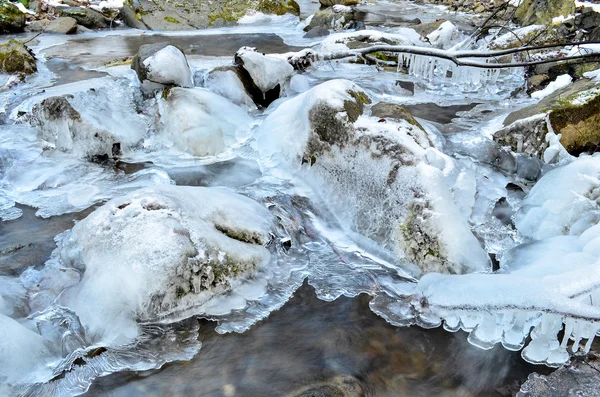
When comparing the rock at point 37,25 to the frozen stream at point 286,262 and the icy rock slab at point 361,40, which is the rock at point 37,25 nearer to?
the icy rock slab at point 361,40

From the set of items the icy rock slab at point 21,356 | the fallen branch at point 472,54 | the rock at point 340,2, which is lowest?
the icy rock slab at point 21,356

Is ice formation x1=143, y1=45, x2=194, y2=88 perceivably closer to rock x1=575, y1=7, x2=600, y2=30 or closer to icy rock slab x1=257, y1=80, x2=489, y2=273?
icy rock slab x1=257, y1=80, x2=489, y2=273

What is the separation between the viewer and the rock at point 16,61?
848 cm

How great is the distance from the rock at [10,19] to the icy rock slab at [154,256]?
41.3 ft

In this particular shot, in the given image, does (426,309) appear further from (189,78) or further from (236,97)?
(189,78)

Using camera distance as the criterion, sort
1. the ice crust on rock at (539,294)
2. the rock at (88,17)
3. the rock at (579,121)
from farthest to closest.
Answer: the rock at (88,17) → the rock at (579,121) → the ice crust on rock at (539,294)

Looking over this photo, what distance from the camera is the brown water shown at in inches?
109

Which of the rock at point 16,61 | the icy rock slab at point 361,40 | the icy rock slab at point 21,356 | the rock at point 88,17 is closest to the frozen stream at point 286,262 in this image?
the icy rock slab at point 21,356

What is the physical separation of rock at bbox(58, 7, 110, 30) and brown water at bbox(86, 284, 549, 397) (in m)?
14.2

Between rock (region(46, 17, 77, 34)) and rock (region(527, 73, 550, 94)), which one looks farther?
rock (region(46, 17, 77, 34))

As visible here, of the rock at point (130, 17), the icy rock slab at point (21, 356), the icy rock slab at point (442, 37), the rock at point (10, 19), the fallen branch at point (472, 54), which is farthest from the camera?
the rock at point (130, 17)

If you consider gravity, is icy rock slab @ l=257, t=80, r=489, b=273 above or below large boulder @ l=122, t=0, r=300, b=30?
below

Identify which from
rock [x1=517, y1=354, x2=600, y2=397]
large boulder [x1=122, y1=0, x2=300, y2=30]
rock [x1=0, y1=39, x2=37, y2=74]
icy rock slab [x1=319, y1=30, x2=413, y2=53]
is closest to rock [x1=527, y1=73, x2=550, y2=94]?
icy rock slab [x1=319, y1=30, x2=413, y2=53]

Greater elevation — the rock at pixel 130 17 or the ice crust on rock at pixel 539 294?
the rock at pixel 130 17
